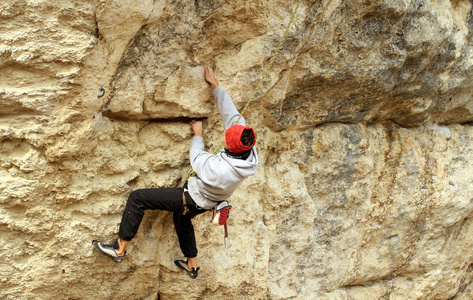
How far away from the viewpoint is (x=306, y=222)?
396 cm

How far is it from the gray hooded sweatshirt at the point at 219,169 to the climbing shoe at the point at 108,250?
700 mm

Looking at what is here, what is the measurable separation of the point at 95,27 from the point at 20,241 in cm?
149

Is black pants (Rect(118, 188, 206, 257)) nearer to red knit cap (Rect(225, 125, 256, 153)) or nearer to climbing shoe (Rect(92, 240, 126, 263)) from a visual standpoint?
climbing shoe (Rect(92, 240, 126, 263))

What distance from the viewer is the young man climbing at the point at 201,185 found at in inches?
108

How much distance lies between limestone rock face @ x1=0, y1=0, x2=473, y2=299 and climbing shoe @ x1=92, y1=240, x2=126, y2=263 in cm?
6

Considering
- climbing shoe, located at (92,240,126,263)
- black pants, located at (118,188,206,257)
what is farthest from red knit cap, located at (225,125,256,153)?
climbing shoe, located at (92,240,126,263)

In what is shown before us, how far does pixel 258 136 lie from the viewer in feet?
11.9

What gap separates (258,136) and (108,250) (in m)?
1.48

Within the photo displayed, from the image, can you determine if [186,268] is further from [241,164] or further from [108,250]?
[241,164]

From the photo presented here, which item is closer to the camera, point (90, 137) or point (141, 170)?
point (90, 137)

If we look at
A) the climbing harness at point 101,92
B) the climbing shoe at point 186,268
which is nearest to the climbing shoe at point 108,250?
the climbing shoe at point 186,268

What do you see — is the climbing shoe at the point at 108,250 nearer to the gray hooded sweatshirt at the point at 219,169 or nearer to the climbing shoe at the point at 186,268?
the climbing shoe at the point at 186,268

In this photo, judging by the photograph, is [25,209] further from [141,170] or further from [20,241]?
[141,170]

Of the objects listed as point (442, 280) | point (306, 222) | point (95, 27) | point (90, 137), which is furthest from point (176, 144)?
point (442, 280)
